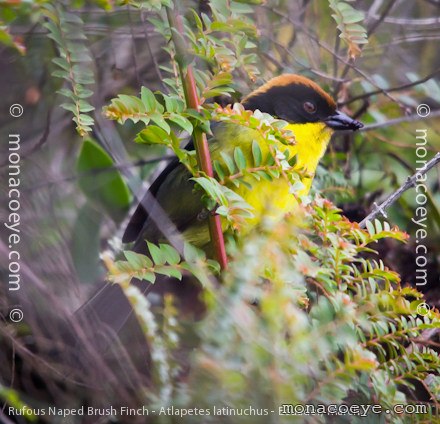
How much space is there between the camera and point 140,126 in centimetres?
270

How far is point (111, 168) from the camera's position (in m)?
2.30

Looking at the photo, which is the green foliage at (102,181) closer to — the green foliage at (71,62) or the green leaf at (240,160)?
the green foliage at (71,62)

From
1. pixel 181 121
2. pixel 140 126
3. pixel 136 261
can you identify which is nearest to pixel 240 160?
pixel 181 121

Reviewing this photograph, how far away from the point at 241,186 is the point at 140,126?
77 centimetres

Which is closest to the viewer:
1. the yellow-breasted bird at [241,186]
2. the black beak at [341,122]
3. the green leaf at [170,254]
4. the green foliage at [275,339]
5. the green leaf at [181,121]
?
the green foliage at [275,339]

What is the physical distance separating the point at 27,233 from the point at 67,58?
50cm

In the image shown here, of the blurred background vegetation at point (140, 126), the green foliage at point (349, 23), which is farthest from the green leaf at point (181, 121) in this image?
the green foliage at point (349, 23)

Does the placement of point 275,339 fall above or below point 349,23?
below

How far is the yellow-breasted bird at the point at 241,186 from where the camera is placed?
2.09 m

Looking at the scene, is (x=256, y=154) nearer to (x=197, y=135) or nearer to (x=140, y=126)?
(x=197, y=135)

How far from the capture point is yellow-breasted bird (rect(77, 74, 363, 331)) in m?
2.09

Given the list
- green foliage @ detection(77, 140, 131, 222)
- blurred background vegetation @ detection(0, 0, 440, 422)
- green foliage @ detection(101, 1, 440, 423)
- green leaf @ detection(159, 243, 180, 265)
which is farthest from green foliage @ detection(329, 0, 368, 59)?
green foliage @ detection(77, 140, 131, 222)

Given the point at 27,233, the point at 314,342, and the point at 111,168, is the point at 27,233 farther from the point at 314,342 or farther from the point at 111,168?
the point at 314,342

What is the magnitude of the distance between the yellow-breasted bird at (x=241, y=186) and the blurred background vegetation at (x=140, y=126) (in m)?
0.09
